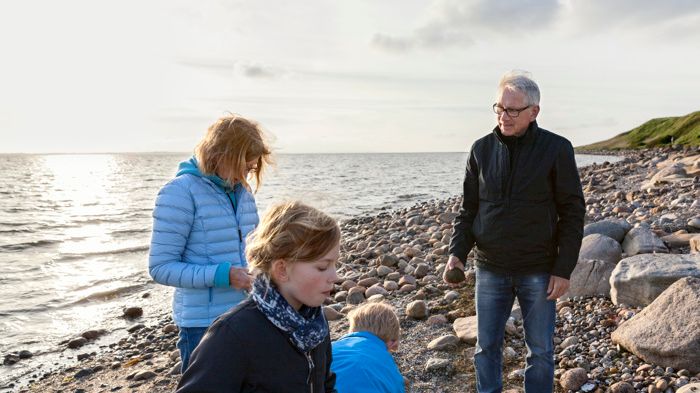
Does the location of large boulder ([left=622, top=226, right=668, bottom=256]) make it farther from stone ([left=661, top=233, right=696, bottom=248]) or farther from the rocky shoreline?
stone ([left=661, top=233, right=696, bottom=248])

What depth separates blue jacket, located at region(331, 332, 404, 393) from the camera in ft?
9.73

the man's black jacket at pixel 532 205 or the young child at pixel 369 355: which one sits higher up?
the man's black jacket at pixel 532 205

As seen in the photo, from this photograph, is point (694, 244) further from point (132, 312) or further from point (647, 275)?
point (132, 312)

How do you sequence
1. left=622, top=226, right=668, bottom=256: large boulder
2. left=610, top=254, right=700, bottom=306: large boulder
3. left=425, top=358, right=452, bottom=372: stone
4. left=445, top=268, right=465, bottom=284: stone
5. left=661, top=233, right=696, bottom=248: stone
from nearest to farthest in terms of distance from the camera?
left=445, top=268, right=465, bottom=284: stone, left=425, top=358, right=452, bottom=372: stone, left=610, top=254, right=700, bottom=306: large boulder, left=622, top=226, right=668, bottom=256: large boulder, left=661, top=233, right=696, bottom=248: stone

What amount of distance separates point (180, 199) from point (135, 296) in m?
7.66

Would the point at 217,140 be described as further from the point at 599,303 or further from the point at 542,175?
the point at 599,303

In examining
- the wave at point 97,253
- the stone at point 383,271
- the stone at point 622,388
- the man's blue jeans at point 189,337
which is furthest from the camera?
the wave at point 97,253

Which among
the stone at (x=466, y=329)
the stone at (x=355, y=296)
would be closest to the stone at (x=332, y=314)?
the stone at (x=355, y=296)

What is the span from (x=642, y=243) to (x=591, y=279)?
1.10 metres

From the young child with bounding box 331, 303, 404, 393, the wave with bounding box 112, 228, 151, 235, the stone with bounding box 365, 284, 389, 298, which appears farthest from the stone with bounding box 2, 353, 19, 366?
the wave with bounding box 112, 228, 151, 235

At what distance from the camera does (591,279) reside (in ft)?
19.2

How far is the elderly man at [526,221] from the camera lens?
3.35m

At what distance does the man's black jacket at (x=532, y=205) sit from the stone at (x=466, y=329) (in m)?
1.89

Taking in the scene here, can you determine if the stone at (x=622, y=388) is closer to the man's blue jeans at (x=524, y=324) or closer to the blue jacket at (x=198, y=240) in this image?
the man's blue jeans at (x=524, y=324)
